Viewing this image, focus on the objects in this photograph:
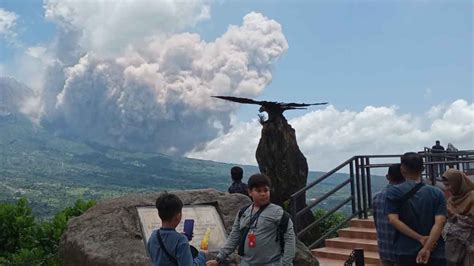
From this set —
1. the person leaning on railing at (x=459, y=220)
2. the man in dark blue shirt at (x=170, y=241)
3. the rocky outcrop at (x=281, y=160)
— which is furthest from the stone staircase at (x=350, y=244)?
the man in dark blue shirt at (x=170, y=241)

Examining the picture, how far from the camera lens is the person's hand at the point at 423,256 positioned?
403 cm

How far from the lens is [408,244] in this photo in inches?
164

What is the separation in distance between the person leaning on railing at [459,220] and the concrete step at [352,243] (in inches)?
137

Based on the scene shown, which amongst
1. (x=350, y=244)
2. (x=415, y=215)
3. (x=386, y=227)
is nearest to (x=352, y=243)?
(x=350, y=244)

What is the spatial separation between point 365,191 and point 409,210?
653 centimetres

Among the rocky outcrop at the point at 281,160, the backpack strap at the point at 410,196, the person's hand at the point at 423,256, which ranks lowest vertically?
the person's hand at the point at 423,256

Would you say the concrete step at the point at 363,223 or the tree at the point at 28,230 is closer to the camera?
the tree at the point at 28,230

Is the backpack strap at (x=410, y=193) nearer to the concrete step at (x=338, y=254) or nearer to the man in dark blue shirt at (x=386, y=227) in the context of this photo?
the man in dark blue shirt at (x=386, y=227)

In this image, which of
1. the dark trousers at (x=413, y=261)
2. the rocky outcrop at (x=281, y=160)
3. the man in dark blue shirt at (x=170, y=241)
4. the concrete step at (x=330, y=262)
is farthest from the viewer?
the rocky outcrop at (x=281, y=160)

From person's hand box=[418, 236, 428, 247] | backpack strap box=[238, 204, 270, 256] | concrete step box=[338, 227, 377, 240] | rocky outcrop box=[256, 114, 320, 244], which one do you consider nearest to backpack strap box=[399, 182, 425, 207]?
person's hand box=[418, 236, 428, 247]

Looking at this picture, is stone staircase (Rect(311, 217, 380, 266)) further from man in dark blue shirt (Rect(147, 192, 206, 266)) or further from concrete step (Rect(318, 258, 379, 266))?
man in dark blue shirt (Rect(147, 192, 206, 266))

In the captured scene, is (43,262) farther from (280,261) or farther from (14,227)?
(280,261)

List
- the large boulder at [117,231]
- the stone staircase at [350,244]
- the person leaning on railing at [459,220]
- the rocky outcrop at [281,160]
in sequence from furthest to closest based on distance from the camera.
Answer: the rocky outcrop at [281,160]
the stone staircase at [350,244]
the large boulder at [117,231]
the person leaning on railing at [459,220]

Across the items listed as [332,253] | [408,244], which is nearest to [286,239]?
[408,244]
